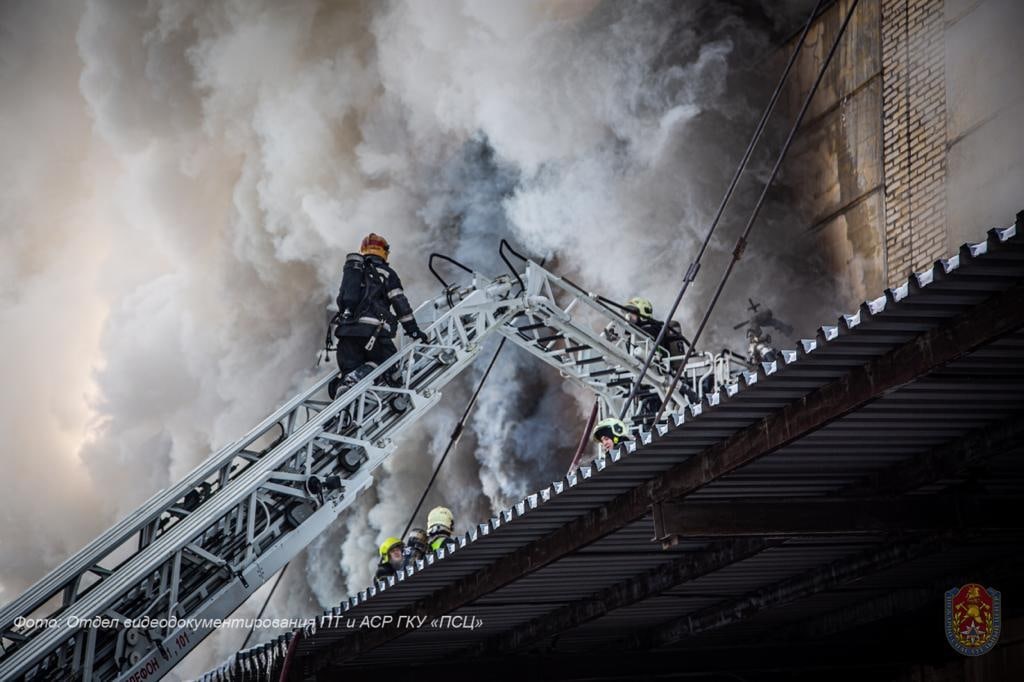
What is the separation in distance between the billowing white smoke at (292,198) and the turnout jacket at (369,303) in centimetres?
604

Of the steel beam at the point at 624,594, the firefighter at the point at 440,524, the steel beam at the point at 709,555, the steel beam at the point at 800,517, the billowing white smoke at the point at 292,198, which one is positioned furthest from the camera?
the billowing white smoke at the point at 292,198

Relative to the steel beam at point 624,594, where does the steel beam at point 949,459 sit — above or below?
below

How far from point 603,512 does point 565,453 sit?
489 inches

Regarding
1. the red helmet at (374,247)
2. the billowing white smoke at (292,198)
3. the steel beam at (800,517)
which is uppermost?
the billowing white smoke at (292,198)

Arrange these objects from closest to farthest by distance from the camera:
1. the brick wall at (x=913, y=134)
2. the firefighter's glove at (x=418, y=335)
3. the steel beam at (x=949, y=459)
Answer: the steel beam at (x=949, y=459)
the firefighter's glove at (x=418, y=335)
the brick wall at (x=913, y=134)

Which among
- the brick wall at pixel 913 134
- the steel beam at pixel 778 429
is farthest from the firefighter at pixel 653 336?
the steel beam at pixel 778 429

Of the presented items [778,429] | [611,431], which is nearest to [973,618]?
[778,429]

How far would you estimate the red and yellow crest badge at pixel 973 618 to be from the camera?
795cm

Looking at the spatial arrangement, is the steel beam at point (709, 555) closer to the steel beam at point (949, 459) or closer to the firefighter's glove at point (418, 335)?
the steel beam at point (949, 459)

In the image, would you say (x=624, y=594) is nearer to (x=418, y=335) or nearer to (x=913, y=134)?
(x=418, y=335)

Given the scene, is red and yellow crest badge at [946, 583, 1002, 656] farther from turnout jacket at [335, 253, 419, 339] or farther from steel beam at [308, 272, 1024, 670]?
turnout jacket at [335, 253, 419, 339]

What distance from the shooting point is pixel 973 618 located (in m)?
7.99

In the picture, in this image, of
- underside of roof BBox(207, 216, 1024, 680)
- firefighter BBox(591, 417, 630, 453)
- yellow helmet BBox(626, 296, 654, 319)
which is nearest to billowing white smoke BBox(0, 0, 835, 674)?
yellow helmet BBox(626, 296, 654, 319)

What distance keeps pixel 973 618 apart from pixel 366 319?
254 inches
